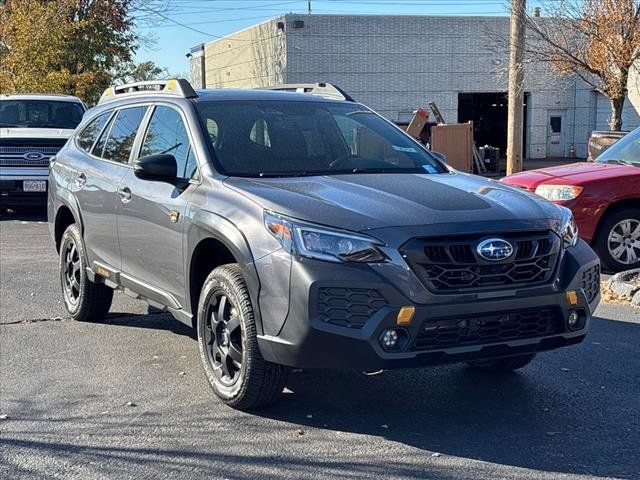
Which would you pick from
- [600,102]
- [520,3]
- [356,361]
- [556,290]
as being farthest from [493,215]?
[600,102]

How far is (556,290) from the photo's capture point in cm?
457

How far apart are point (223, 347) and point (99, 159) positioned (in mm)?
2531

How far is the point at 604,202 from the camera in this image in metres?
9.25

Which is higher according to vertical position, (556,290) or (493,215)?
(493,215)

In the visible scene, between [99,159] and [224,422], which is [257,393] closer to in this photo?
[224,422]

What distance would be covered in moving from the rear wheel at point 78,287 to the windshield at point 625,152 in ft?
20.3

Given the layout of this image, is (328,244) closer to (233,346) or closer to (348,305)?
(348,305)

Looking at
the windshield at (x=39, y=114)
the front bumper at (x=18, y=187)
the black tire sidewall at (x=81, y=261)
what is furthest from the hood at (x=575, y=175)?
the windshield at (x=39, y=114)

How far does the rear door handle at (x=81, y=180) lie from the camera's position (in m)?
6.85

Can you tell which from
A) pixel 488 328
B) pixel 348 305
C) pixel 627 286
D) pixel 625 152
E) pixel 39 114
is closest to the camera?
pixel 348 305

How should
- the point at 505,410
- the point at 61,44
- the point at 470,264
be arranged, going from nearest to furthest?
the point at 470,264 → the point at 505,410 → the point at 61,44

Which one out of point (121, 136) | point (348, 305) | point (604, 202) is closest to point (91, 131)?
point (121, 136)

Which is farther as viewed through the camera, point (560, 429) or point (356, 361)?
point (560, 429)

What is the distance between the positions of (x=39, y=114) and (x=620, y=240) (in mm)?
10555
